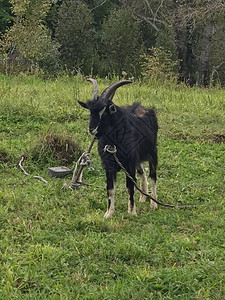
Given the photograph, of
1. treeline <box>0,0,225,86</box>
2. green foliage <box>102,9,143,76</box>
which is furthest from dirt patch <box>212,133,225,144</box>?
green foliage <box>102,9,143,76</box>

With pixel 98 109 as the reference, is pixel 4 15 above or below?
above

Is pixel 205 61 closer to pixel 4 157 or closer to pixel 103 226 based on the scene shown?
pixel 4 157

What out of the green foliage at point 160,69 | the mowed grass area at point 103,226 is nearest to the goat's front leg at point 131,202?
the mowed grass area at point 103,226

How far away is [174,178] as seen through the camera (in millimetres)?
7020

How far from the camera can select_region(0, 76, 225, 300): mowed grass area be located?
12.3 ft

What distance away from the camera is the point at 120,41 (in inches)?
837

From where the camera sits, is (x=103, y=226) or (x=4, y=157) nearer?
(x=103, y=226)

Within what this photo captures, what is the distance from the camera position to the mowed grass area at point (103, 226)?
375 centimetres

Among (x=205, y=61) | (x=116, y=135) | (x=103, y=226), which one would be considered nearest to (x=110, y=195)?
(x=103, y=226)

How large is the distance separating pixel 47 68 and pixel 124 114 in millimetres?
13792

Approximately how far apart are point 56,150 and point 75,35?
1390 centimetres

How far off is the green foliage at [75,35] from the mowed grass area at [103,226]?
11363 mm

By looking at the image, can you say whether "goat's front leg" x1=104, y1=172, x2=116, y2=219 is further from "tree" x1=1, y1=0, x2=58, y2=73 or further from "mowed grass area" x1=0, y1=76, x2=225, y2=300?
"tree" x1=1, y1=0, x2=58, y2=73

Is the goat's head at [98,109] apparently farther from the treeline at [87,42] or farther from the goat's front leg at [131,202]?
the treeline at [87,42]
